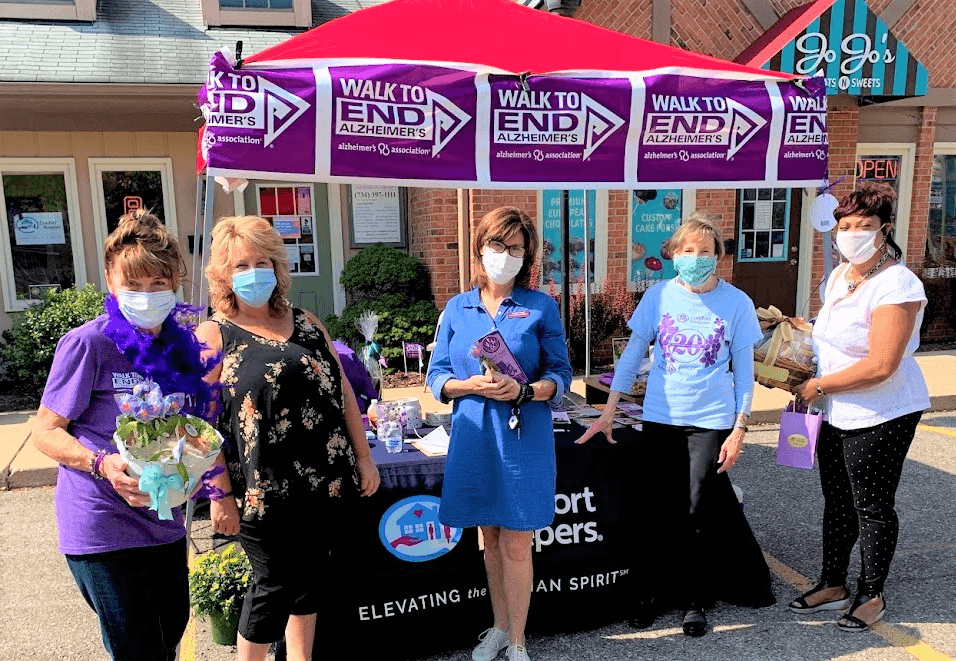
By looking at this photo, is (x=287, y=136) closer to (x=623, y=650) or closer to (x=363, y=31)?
(x=363, y=31)

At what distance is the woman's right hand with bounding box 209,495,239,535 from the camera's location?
225 centimetres

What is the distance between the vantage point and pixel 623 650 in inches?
121

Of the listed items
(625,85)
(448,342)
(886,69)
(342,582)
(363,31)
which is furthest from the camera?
(886,69)

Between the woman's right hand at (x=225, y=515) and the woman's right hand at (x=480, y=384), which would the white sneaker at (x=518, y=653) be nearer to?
the woman's right hand at (x=480, y=384)

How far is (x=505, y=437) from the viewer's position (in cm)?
276

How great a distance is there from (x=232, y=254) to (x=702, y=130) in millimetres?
2541

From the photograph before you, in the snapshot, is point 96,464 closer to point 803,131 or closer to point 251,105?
point 251,105

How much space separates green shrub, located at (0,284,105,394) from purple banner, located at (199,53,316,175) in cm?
508

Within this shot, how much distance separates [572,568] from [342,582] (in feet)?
4.03

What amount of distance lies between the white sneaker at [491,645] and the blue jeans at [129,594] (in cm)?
134

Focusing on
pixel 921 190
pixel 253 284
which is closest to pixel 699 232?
pixel 253 284

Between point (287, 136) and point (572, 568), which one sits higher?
point (287, 136)

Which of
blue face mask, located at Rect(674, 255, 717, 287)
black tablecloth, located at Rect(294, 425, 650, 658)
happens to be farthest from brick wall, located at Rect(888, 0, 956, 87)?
black tablecloth, located at Rect(294, 425, 650, 658)

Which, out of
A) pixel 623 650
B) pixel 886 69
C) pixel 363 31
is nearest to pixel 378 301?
pixel 363 31
